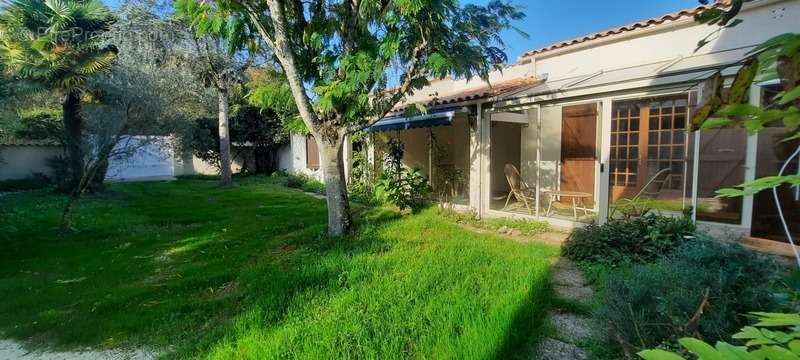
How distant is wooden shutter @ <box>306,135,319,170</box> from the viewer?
861 inches

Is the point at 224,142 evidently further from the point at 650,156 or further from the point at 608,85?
the point at 650,156

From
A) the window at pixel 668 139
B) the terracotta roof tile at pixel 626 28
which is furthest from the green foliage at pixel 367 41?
the window at pixel 668 139

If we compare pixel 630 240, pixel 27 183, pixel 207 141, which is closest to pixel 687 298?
pixel 630 240

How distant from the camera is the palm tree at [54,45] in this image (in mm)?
13023

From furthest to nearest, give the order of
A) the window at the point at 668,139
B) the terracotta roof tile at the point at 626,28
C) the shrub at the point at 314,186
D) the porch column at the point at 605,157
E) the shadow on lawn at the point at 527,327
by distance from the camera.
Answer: the shrub at the point at 314,186
the window at the point at 668,139
the terracotta roof tile at the point at 626,28
the porch column at the point at 605,157
the shadow on lawn at the point at 527,327

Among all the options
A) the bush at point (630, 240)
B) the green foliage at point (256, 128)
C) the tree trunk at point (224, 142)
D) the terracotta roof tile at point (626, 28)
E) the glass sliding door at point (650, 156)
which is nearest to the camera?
the bush at point (630, 240)

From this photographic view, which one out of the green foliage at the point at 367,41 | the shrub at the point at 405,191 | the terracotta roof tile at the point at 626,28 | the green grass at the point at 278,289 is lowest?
the green grass at the point at 278,289

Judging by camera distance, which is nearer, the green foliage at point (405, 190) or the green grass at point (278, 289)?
the green grass at point (278, 289)

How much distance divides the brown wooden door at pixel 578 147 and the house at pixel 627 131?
1.2 inches

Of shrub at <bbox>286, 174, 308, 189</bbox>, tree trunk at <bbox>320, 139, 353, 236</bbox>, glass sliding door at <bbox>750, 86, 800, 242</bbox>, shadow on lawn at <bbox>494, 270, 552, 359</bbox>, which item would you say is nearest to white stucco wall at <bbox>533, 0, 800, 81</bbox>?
glass sliding door at <bbox>750, 86, 800, 242</bbox>

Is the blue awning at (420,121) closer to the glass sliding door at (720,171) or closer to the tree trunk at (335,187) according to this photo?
the tree trunk at (335,187)

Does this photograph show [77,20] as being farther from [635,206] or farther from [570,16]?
[635,206]

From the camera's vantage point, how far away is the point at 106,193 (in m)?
17.0

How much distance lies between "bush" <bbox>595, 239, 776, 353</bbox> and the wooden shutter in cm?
1941
